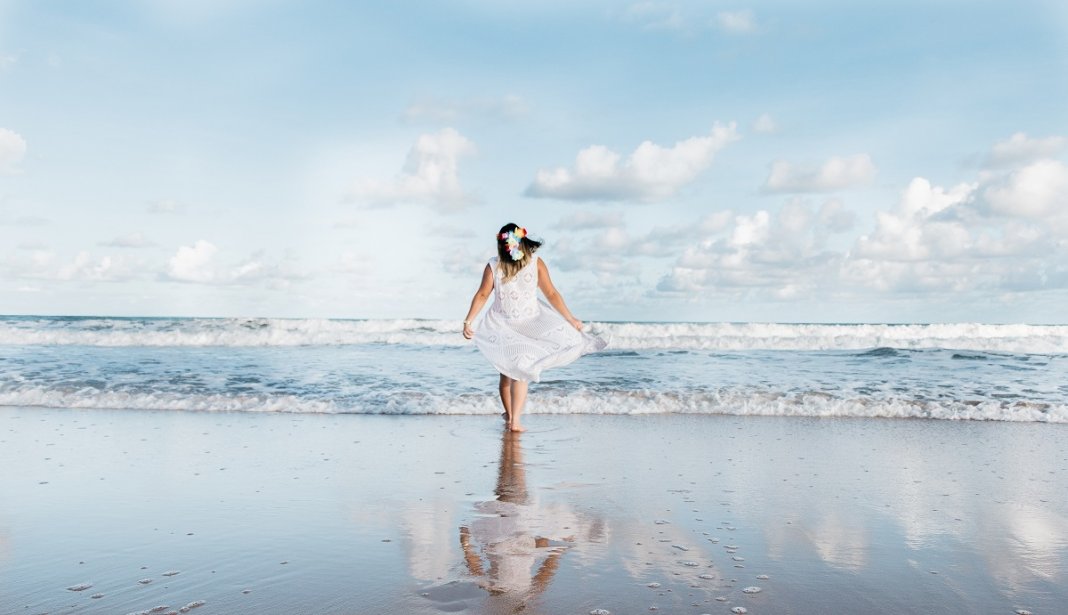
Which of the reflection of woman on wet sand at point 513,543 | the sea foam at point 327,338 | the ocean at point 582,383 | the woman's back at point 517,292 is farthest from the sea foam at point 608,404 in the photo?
the sea foam at point 327,338

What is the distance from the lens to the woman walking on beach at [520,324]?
310 inches

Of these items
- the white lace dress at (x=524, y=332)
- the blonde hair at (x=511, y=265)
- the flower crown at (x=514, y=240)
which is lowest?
the white lace dress at (x=524, y=332)

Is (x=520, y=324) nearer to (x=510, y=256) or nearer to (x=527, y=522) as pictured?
(x=510, y=256)

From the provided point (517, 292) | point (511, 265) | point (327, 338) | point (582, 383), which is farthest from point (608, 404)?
point (327, 338)

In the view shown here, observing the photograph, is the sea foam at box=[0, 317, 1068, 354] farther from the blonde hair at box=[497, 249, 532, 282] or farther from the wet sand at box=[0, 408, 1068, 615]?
the wet sand at box=[0, 408, 1068, 615]

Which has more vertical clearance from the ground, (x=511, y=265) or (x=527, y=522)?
(x=511, y=265)

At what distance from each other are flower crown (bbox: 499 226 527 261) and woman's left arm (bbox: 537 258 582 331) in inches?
11.8

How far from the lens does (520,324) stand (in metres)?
8.10

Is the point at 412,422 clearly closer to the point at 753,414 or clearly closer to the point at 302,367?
the point at 753,414

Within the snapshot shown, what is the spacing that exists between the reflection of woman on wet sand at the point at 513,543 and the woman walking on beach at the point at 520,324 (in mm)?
2684

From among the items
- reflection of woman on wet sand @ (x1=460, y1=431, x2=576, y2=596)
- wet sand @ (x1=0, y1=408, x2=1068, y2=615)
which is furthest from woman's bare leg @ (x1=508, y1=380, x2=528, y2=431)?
reflection of woman on wet sand @ (x1=460, y1=431, x2=576, y2=596)

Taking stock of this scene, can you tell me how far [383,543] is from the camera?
3781 millimetres

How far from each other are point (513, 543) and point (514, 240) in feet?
14.6

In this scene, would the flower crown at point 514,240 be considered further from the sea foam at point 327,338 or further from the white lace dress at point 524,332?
the sea foam at point 327,338
